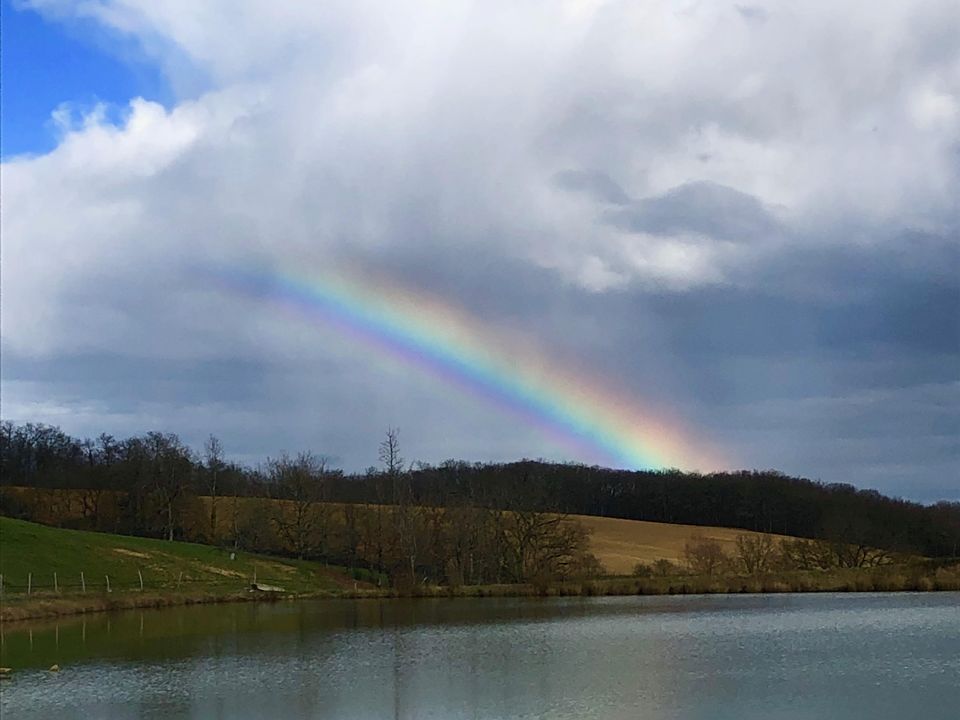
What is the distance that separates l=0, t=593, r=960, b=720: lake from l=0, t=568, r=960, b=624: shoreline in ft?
47.8

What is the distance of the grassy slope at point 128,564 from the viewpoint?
61469mm

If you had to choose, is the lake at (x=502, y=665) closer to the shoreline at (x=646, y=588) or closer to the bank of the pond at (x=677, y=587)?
the shoreline at (x=646, y=588)

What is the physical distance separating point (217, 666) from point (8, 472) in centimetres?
10991

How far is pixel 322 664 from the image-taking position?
3030cm

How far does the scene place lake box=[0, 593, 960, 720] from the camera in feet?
71.4

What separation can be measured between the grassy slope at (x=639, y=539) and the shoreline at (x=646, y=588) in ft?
62.0

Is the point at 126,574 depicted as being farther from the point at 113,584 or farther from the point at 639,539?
the point at 639,539

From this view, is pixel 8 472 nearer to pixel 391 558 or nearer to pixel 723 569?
pixel 391 558

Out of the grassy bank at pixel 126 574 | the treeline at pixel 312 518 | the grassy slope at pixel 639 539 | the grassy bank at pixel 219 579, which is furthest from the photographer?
the grassy slope at pixel 639 539

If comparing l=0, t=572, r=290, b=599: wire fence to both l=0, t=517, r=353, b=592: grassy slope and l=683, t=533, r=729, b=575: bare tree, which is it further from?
l=683, t=533, r=729, b=575: bare tree

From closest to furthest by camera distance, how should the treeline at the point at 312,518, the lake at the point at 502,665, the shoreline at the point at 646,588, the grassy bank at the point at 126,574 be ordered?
1. the lake at the point at 502,665
2. the grassy bank at the point at 126,574
3. the shoreline at the point at 646,588
4. the treeline at the point at 312,518

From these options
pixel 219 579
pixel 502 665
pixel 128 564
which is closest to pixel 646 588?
pixel 219 579

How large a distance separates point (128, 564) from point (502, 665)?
4670 centimetres


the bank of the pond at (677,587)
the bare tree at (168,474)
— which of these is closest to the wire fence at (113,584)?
the bank of the pond at (677,587)
